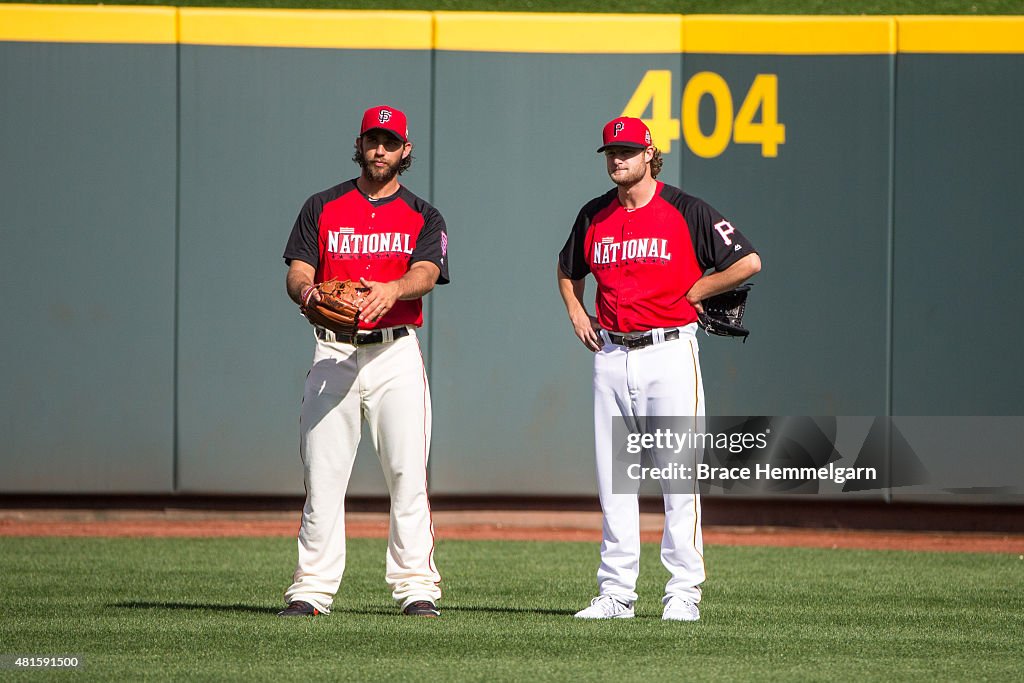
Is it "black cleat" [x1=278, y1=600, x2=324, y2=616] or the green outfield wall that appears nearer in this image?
"black cleat" [x1=278, y1=600, x2=324, y2=616]

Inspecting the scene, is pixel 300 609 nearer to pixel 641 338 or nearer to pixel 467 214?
pixel 641 338

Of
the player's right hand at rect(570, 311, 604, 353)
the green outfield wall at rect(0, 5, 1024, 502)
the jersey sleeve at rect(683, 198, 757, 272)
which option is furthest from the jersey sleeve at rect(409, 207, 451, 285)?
the green outfield wall at rect(0, 5, 1024, 502)

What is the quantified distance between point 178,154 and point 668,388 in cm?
526

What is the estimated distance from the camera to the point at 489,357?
991 centimetres

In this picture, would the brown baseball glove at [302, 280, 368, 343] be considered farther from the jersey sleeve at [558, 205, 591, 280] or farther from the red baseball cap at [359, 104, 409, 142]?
the jersey sleeve at [558, 205, 591, 280]

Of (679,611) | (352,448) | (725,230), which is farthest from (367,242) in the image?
(679,611)

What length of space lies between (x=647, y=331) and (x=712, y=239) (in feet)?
1.54

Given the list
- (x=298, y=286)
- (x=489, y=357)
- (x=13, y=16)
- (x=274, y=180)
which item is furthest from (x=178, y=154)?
(x=298, y=286)

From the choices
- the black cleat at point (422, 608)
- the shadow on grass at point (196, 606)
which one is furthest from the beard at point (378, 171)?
the shadow on grass at point (196, 606)

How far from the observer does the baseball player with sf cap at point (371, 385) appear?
227 inches

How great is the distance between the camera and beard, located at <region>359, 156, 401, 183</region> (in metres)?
5.85

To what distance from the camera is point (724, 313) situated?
19.6ft

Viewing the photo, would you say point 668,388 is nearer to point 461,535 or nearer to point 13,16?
point 461,535

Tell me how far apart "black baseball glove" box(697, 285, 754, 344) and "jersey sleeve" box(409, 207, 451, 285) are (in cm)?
109
